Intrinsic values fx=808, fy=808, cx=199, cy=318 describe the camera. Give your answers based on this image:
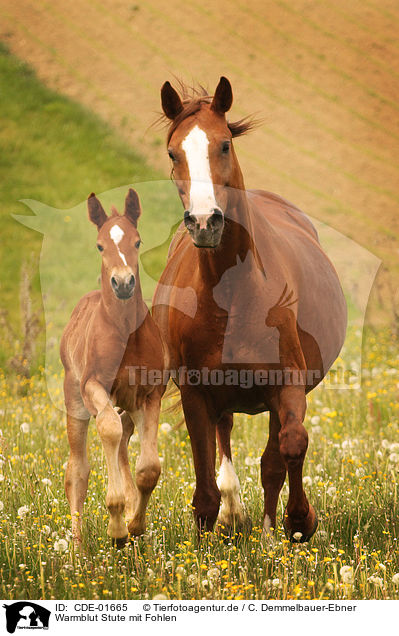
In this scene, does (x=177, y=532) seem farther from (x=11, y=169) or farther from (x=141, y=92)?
(x=141, y=92)

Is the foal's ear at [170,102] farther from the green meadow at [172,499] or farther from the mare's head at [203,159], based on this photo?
the green meadow at [172,499]

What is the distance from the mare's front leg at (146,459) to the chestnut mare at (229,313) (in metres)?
0.49

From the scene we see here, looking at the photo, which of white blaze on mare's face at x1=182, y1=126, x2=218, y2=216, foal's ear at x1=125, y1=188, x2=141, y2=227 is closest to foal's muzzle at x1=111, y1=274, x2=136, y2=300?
foal's ear at x1=125, y1=188, x2=141, y2=227

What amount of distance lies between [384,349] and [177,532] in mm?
5846

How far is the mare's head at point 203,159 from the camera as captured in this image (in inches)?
146

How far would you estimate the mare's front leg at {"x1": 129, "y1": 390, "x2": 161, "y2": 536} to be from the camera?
A: 3.97m

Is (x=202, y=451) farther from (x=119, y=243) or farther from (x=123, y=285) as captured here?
(x=119, y=243)

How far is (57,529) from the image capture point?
16.0 ft

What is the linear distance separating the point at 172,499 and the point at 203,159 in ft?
8.60

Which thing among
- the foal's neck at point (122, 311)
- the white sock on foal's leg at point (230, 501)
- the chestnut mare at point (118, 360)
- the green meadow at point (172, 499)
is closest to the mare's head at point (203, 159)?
the chestnut mare at point (118, 360)

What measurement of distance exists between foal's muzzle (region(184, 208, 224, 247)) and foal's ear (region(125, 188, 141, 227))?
17.8 inches
